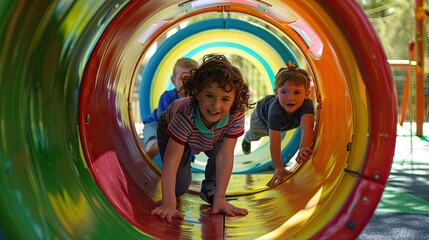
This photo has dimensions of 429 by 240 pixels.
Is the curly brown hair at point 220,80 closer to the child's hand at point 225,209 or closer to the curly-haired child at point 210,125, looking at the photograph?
the curly-haired child at point 210,125

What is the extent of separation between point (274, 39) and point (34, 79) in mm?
3205

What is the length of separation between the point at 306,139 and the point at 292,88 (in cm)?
40

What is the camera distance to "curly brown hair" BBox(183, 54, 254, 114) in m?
2.59

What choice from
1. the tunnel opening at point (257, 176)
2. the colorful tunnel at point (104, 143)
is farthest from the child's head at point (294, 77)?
the colorful tunnel at point (104, 143)

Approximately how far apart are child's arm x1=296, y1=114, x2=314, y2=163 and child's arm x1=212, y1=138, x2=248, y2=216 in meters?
0.78

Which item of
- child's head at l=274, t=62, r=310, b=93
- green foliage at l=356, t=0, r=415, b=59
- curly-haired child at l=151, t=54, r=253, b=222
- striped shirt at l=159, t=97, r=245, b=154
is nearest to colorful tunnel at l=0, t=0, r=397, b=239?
curly-haired child at l=151, t=54, r=253, b=222

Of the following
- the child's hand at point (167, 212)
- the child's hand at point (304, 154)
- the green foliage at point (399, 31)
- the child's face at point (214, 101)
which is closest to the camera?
the child's hand at point (167, 212)

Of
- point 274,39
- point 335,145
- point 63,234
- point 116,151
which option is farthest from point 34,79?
point 274,39

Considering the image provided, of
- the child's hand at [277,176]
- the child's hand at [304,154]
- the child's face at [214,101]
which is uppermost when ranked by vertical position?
the child's face at [214,101]

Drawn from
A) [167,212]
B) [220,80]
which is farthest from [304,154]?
[167,212]

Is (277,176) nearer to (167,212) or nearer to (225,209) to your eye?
(225,209)

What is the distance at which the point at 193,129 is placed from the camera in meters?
2.72

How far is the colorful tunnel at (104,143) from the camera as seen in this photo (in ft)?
5.47

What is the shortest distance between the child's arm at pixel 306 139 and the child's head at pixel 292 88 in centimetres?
12
